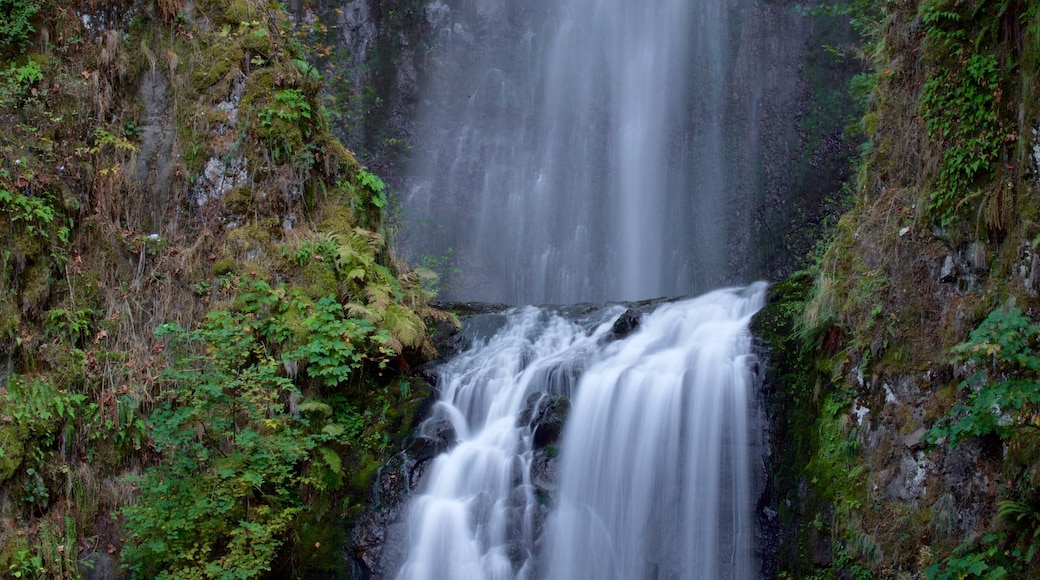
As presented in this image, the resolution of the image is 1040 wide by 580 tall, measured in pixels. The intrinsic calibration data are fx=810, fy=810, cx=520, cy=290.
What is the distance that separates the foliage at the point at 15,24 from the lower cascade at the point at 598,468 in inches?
237

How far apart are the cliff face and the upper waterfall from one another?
9277 mm

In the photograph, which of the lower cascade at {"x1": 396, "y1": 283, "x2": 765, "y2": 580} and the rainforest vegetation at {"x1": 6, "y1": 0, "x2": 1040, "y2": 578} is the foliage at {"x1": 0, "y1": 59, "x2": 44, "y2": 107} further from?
the lower cascade at {"x1": 396, "y1": 283, "x2": 765, "y2": 580}

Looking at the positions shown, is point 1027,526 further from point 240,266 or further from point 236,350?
point 240,266

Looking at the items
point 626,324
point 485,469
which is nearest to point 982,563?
point 485,469

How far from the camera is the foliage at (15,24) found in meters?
8.97

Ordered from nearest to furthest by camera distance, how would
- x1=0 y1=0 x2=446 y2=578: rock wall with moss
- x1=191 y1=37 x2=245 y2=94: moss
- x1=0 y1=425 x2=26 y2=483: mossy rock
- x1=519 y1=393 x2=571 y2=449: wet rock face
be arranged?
1. x1=0 y1=425 x2=26 y2=483: mossy rock
2. x1=0 y1=0 x2=446 y2=578: rock wall with moss
3. x1=519 y1=393 x2=571 y2=449: wet rock face
4. x1=191 y1=37 x2=245 y2=94: moss

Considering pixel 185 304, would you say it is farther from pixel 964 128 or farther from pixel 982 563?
pixel 964 128

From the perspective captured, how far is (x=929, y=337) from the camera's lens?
6.62 meters

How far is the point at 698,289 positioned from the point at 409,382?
964cm

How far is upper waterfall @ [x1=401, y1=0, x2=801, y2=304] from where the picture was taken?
17.4 metres

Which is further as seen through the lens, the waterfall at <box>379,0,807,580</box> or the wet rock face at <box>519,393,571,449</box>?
the waterfall at <box>379,0,807,580</box>

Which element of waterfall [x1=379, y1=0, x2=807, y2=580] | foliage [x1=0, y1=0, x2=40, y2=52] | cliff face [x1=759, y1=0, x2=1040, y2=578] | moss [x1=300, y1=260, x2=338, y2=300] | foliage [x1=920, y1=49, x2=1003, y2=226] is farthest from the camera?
waterfall [x1=379, y1=0, x2=807, y2=580]

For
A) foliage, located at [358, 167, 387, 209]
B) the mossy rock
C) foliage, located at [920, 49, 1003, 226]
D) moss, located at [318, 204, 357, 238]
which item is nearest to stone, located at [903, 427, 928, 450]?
foliage, located at [920, 49, 1003, 226]

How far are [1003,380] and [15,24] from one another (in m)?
10.2
